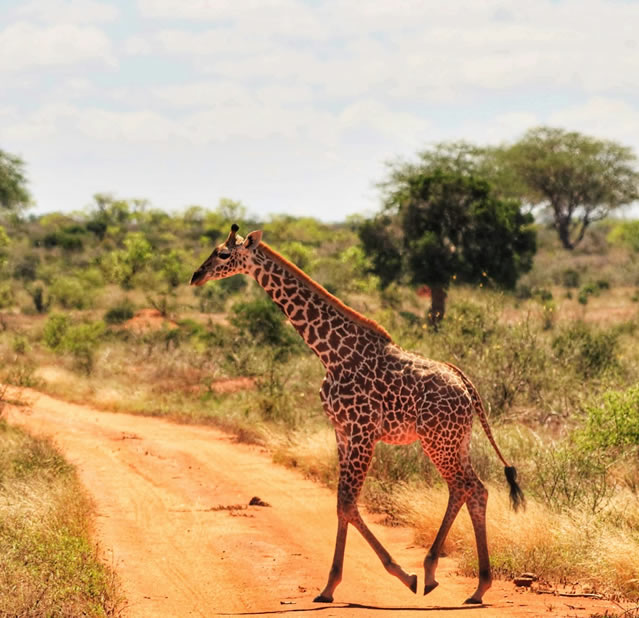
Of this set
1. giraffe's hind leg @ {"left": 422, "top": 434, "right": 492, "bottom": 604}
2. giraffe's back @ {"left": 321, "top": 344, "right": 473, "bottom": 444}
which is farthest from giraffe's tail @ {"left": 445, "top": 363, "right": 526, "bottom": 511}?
giraffe's hind leg @ {"left": 422, "top": 434, "right": 492, "bottom": 604}

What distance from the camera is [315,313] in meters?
8.07

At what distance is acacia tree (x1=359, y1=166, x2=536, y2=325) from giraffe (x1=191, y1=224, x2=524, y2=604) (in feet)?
68.2

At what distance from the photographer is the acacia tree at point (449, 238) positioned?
2942cm

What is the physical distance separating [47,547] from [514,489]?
13.8ft

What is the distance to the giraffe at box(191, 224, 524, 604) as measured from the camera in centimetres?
777

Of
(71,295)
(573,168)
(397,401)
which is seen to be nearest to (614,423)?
(397,401)

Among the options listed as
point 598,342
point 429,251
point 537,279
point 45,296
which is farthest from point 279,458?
point 537,279

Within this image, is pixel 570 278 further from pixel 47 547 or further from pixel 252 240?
pixel 47 547

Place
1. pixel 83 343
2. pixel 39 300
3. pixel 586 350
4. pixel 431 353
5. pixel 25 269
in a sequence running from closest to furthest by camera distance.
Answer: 1. pixel 431 353
2. pixel 586 350
3. pixel 83 343
4. pixel 39 300
5. pixel 25 269

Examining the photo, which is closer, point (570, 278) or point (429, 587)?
point (429, 587)

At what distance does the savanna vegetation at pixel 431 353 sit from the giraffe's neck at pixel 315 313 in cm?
246

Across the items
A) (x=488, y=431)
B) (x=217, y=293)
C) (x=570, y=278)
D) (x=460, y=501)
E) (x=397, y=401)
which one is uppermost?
(x=570, y=278)

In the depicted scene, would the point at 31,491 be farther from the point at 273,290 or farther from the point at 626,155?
the point at 626,155

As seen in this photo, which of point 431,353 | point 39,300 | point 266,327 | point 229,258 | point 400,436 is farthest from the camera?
point 39,300
